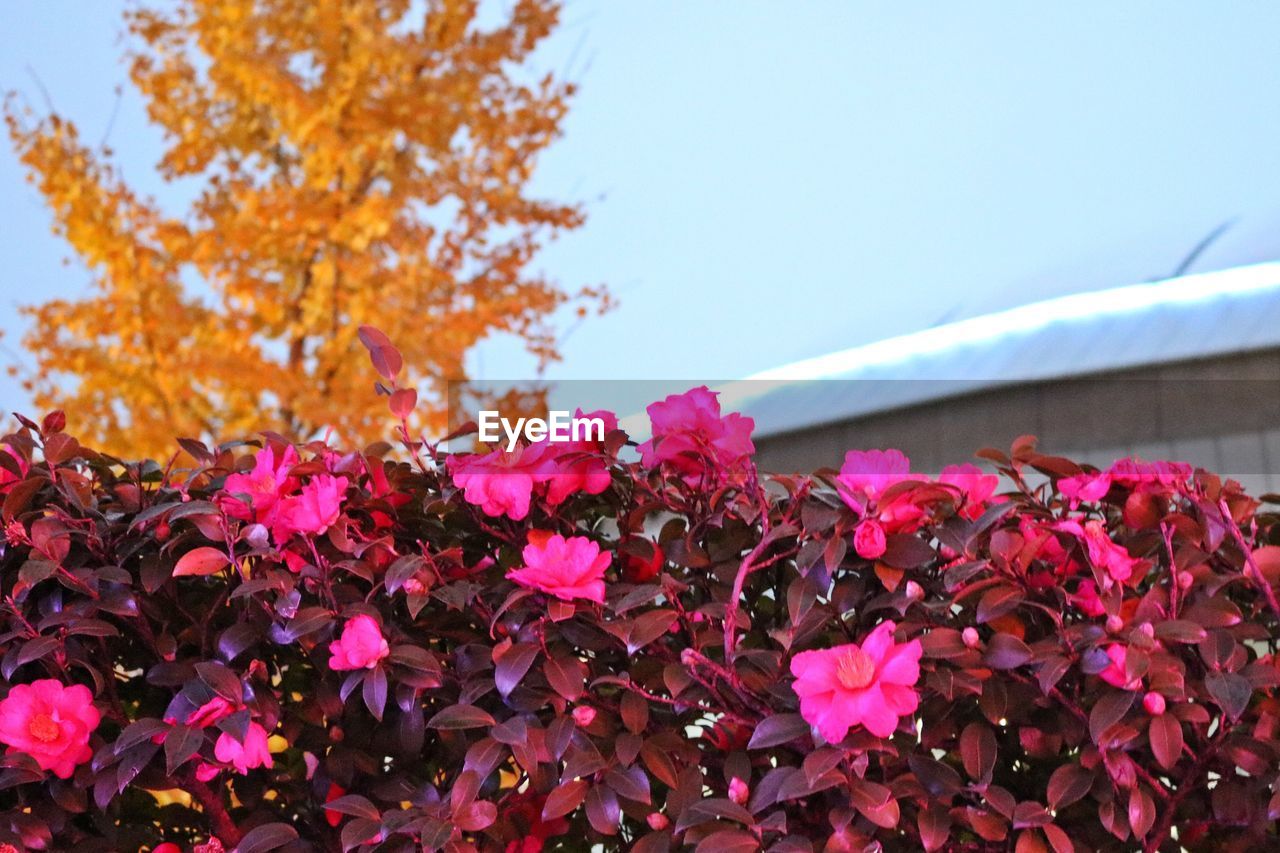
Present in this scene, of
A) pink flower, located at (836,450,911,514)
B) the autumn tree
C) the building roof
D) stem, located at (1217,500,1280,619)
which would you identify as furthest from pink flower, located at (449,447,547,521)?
the building roof

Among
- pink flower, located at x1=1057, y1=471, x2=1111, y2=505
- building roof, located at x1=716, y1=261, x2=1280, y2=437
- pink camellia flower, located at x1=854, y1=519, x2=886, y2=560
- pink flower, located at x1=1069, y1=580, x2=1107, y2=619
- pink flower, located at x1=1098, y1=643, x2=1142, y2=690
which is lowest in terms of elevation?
pink flower, located at x1=1098, y1=643, x2=1142, y2=690

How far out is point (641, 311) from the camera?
5625mm

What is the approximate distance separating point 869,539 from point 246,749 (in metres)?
0.43

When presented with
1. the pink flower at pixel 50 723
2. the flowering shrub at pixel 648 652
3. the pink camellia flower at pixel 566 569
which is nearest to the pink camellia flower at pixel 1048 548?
the flowering shrub at pixel 648 652

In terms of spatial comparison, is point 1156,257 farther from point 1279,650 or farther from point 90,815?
point 90,815

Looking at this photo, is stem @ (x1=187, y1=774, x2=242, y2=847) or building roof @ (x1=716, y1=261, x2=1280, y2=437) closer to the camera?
stem @ (x1=187, y1=774, x2=242, y2=847)

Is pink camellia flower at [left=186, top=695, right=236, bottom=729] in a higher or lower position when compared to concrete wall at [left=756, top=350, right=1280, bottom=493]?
lower

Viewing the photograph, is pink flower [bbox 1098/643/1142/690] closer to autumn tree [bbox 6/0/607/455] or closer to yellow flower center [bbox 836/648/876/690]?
yellow flower center [bbox 836/648/876/690]

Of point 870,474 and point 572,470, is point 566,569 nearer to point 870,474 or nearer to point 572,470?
point 572,470

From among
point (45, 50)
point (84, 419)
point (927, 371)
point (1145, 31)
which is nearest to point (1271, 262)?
point (927, 371)

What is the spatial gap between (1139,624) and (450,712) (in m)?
0.44

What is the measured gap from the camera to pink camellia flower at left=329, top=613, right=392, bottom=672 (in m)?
0.75

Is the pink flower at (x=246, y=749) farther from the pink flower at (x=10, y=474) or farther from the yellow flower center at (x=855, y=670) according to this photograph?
the yellow flower center at (x=855, y=670)

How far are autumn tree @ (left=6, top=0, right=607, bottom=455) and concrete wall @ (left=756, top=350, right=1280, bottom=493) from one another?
165cm
